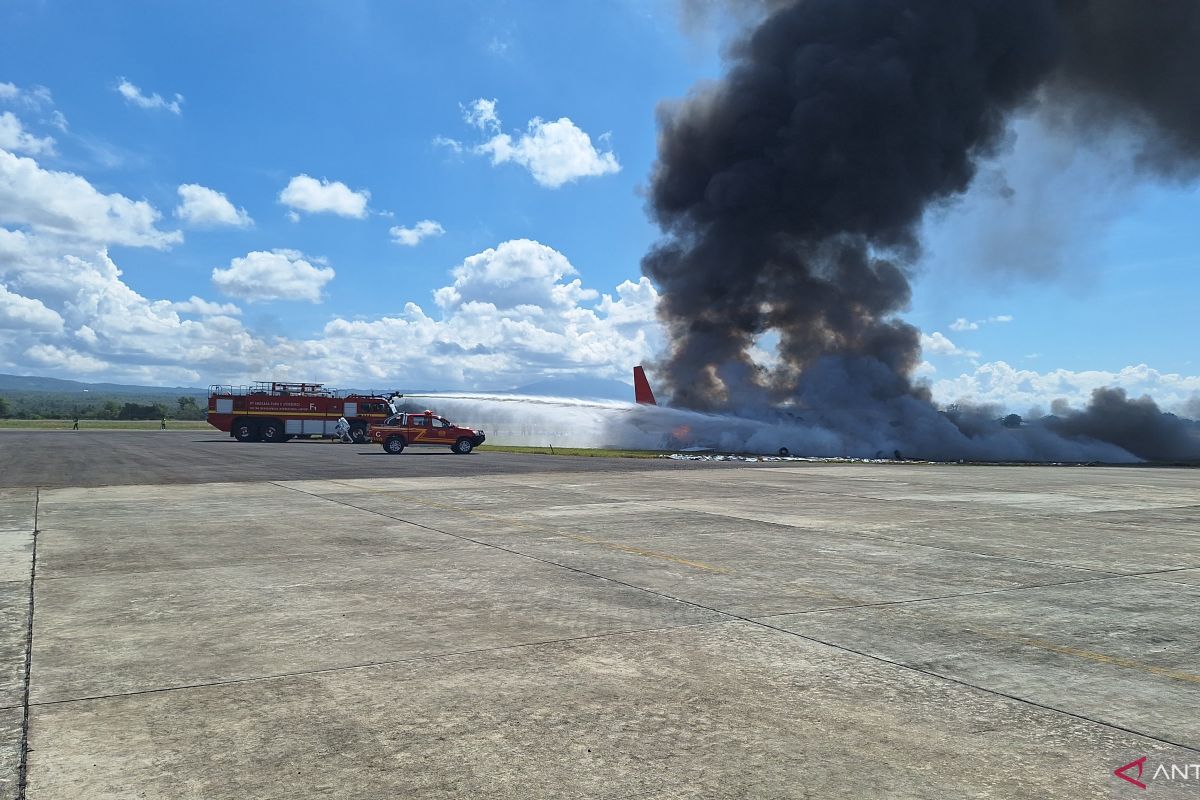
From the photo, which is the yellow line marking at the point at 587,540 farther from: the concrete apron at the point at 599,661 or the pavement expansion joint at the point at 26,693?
the pavement expansion joint at the point at 26,693

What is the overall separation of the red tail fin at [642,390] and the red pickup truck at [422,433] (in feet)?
70.9

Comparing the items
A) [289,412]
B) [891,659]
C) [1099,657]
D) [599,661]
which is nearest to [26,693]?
[599,661]

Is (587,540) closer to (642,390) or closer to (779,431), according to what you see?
(779,431)

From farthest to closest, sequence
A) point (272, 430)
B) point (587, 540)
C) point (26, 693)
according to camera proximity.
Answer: point (272, 430)
point (587, 540)
point (26, 693)

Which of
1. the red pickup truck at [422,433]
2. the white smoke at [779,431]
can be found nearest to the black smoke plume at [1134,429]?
the white smoke at [779,431]

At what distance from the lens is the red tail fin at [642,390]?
57.2 m

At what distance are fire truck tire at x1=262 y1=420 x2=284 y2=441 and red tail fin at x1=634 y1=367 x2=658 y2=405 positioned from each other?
880 inches

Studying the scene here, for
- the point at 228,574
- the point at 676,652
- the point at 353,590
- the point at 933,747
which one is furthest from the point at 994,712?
the point at 228,574

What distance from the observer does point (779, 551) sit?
10.3 metres

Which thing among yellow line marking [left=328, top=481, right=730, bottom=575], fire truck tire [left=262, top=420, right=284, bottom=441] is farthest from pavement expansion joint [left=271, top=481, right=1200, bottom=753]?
fire truck tire [left=262, top=420, right=284, bottom=441]

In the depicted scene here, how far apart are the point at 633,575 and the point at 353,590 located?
275cm

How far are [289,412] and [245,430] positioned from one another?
2.52m

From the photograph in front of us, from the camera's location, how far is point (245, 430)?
153 feet

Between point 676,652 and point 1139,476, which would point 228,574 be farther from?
point 1139,476
